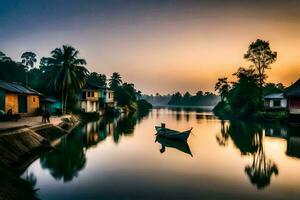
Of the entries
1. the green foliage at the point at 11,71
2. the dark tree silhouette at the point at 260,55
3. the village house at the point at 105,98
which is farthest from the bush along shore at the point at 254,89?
the green foliage at the point at 11,71

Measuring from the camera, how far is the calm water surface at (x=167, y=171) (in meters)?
13.9

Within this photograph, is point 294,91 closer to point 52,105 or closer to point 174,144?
point 174,144

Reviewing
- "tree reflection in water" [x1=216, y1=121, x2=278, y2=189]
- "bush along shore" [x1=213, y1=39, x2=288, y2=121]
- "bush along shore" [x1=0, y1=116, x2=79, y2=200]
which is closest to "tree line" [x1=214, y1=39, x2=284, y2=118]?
"bush along shore" [x1=213, y1=39, x2=288, y2=121]

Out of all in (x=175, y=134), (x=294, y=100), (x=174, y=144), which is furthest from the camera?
(x=294, y=100)

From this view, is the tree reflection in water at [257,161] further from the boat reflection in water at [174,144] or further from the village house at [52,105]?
the village house at [52,105]

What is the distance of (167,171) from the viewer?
59.8ft

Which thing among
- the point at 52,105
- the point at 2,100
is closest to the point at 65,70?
the point at 52,105

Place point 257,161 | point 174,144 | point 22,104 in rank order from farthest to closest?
1. point 22,104
2. point 174,144
3. point 257,161

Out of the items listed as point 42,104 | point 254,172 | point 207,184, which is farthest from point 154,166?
point 42,104

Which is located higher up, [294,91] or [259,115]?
[294,91]

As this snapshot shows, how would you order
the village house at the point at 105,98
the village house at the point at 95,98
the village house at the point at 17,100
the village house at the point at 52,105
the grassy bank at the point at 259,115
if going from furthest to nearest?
the village house at the point at 105,98
the village house at the point at 95,98
the grassy bank at the point at 259,115
the village house at the point at 52,105
the village house at the point at 17,100

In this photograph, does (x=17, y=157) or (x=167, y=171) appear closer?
(x=17, y=157)

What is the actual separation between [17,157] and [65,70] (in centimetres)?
3384

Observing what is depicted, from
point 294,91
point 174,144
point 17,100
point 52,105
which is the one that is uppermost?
point 294,91
